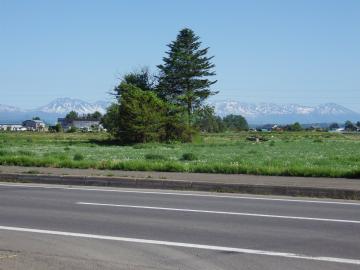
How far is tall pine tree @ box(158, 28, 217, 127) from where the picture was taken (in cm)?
8869

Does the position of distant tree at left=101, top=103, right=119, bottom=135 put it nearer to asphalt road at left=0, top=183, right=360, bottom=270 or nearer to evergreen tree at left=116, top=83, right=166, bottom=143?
evergreen tree at left=116, top=83, right=166, bottom=143

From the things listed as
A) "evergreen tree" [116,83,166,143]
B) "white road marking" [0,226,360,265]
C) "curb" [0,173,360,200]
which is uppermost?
"evergreen tree" [116,83,166,143]

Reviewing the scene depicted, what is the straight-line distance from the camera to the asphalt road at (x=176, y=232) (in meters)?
7.61

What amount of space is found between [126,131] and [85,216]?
6509 centimetres

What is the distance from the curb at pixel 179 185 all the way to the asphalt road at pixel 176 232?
825 millimetres

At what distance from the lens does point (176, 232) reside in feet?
32.0

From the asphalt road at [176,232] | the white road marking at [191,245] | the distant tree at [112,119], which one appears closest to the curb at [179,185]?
the asphalt road at [176,232]

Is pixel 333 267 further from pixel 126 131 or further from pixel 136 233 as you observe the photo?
pixel 126 131

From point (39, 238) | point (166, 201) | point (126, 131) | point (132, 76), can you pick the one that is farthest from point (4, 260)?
point (132, 76)

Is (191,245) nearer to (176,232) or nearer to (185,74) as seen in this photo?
(176,232)

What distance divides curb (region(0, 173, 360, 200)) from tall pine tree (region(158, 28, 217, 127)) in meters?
68.1

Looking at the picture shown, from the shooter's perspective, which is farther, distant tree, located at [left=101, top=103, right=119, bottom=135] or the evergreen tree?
distant tree, located at [left=101, top=103, right=119, bottom=135]

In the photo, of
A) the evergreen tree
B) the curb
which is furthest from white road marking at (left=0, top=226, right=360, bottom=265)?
the evergreen tree

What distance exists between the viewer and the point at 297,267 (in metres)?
7.30
